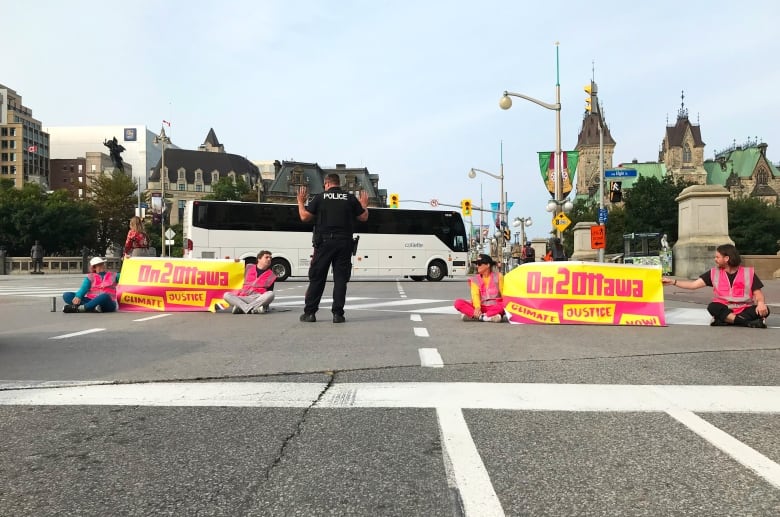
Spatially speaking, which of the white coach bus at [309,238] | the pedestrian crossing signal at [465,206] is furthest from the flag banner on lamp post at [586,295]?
the pedestrian crossing signal at [465,206]

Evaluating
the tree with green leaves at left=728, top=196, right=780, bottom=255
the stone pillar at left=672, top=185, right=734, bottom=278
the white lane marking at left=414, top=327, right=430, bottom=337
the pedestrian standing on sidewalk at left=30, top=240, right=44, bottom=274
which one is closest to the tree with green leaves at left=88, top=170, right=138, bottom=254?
the pedestrian standing on sidewalk at left=30, top=240, right=44, bottom=274

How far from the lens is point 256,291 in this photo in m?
11.4

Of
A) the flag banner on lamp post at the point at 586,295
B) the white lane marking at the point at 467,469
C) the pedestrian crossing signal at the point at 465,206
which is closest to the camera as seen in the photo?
the white lane marking at the point at 467,469

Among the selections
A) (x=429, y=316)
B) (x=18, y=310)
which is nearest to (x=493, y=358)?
(x=429, y=316)

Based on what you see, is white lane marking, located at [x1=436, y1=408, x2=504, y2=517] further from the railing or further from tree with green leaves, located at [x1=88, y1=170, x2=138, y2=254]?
tree with green leaves, located at [x1=88, y1=170, x2=138, y2=254]

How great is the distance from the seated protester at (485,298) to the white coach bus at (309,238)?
2014 cm

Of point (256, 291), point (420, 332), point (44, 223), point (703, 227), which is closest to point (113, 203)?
point (44, 223)

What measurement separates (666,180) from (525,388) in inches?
3221

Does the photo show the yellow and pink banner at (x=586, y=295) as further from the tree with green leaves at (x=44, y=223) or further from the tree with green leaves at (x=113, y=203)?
the tree with green leaves at (x=113, y=203)

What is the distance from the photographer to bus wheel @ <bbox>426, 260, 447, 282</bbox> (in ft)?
105

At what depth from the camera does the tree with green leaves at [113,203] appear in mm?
66688

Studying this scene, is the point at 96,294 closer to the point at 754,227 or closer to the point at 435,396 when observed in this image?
the point at 435,396

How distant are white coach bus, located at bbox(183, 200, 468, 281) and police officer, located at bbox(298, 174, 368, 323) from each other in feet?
65.5

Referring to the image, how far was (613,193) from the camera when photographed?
22.4 m
